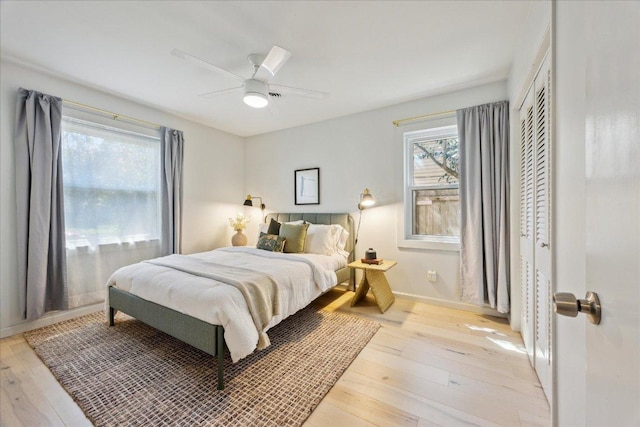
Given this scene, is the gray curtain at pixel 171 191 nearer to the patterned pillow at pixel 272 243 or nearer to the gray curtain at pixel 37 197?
the gray curtain at pixel 37 197

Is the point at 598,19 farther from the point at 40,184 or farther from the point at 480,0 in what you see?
the point at 40,184

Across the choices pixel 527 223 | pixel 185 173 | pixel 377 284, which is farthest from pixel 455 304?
pixel 185 173

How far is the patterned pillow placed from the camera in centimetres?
335

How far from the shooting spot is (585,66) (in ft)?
2.24

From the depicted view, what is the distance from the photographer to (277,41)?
2.12 metres

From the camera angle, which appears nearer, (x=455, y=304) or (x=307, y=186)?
(x=455, y=304)

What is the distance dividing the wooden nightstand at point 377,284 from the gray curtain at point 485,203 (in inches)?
32.7

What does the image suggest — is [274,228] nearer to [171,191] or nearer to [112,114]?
[171,191]

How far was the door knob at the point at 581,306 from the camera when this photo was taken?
55 centimetres

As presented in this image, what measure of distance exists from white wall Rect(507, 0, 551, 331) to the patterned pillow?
8.32 ft

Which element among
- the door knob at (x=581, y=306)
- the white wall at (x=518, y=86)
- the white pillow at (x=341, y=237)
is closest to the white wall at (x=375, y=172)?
the white pillow at (x=341, y=237)

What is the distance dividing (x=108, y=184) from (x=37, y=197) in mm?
648

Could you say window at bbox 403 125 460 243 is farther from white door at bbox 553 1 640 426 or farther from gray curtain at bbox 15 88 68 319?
gray curtain at bbox 15 88 68 319

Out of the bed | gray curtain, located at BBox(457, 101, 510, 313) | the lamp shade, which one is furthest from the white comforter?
gray curtain, located at BBox(457, 101, 510, 313)
